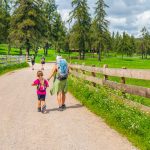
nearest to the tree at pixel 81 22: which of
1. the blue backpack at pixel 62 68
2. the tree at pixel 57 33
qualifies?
the tree at pixel 57 33

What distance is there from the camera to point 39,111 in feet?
38.3

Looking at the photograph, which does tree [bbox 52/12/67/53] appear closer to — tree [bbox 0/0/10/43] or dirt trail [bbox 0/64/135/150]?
tree [bbox 0/0/10/43]

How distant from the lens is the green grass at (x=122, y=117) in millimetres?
7551

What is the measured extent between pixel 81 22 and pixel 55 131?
86.1 m

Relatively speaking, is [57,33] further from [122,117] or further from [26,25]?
[122,117]

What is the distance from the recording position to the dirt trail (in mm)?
7293

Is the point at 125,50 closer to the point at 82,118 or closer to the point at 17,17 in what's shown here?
the point at 17,17

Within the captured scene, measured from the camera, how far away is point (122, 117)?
9016 millimetres

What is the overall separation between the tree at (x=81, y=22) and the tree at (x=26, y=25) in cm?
1708

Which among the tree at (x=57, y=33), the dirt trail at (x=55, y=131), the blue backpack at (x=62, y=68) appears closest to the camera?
the dirt trail at (x=55, y=131)

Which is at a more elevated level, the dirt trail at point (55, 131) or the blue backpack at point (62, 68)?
the blue backpack at point (62, 68)

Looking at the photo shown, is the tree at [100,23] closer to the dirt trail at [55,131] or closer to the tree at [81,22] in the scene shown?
the tree at [81,22]

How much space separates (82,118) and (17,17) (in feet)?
216

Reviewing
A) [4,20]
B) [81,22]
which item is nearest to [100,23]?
[81,22]
